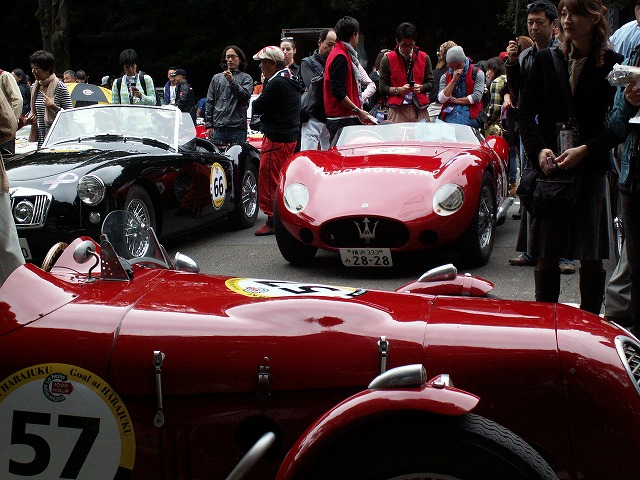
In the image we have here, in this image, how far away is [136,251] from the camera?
3.35 meters

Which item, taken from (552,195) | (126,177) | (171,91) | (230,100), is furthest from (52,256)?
(171,91)

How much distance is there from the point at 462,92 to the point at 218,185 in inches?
130

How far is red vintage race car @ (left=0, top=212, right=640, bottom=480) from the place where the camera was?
2.33 m

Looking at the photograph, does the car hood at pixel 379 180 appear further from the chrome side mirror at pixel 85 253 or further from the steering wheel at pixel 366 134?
the chrome side mirror at pixel 85 253

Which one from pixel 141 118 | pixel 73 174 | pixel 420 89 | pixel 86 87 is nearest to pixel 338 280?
pixel 73 174

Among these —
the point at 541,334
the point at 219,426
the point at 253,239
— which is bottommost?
the point at 253,239

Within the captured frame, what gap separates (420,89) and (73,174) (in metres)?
4.34

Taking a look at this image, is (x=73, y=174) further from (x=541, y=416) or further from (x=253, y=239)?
(x=541, y=416)

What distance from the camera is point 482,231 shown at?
694cm

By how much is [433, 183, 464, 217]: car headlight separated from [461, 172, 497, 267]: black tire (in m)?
0.19

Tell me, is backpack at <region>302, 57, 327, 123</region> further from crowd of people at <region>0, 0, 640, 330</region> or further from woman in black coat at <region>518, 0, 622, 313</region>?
woman in black coat at <region>518, 0, 622, 313</region>

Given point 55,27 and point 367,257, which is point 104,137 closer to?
point 367,257

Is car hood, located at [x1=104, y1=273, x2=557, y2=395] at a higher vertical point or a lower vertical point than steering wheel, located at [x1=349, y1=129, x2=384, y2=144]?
lower

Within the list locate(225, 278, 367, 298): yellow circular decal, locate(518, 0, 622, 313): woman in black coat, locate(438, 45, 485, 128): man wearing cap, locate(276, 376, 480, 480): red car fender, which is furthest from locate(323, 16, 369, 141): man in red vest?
locate(276, 376, 480, 480): red car fender
